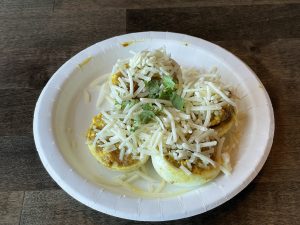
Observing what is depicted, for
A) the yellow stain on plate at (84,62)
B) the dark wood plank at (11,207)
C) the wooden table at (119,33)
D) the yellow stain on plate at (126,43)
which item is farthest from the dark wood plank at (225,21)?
the dark wood plank at (11,207)

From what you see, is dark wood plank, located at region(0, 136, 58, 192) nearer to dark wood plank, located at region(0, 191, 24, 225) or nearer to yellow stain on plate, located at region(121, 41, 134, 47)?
dark wood plank, located at region(0, 191, 24, 225)

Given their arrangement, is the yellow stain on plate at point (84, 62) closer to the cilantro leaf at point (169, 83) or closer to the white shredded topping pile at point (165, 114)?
the white shredded topping pile at point (165, 114)

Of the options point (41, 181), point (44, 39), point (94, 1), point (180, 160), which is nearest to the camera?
point (180, 160)

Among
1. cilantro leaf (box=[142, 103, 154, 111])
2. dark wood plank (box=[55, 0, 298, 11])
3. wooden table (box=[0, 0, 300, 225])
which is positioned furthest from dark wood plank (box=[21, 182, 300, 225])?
dark wood plank (box=[55, 0, 298, 11])

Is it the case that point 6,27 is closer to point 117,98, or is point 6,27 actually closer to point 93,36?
point 93,36

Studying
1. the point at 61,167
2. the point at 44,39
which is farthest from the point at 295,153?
the point at 44,39
